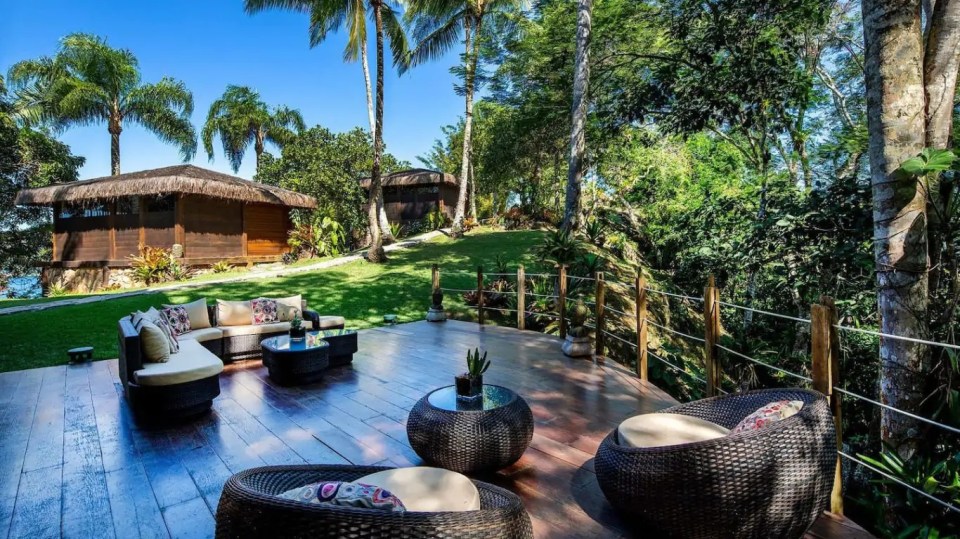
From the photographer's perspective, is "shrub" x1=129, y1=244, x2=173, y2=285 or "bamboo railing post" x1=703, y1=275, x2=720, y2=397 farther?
"shrub" x1=129, y1=244, x2=173, y2=285

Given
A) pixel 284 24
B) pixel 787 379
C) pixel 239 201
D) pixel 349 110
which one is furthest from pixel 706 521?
pixel 349 110

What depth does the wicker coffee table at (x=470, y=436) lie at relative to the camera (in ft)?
7.59

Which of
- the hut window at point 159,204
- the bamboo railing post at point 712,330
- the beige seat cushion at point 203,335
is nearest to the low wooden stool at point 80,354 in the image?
the beige seat cushion at point 203,335

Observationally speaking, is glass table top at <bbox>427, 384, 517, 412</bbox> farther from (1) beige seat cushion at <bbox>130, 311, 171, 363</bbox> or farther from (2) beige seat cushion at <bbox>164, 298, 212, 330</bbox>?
(2) beige seat cushion at <bbox>164, 298, 212, 330</bbox>

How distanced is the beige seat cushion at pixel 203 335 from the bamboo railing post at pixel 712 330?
15.2ft

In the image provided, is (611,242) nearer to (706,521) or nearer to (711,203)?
(711,203)

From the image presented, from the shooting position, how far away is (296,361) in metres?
3.94

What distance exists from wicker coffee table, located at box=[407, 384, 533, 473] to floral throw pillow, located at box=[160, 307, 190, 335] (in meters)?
3.51

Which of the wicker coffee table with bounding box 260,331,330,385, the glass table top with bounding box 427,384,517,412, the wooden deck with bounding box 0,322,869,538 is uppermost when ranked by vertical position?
the glass table top with bounding box 427,384,517,412

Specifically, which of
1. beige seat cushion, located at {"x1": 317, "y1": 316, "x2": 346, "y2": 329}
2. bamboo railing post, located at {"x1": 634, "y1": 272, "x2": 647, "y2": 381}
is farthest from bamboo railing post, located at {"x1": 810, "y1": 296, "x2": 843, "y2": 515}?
beige seat cushion, located at {"x1": 317, "y1": 316, "x2": 346, "y2": 329}

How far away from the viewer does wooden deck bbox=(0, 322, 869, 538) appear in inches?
81.4

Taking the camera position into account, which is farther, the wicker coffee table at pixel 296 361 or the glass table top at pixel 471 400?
the wicker coffee table at pixel 296 361

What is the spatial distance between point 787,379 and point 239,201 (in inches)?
587

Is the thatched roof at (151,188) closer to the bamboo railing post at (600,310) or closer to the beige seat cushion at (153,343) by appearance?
the beige seat cushion at (153,343)
